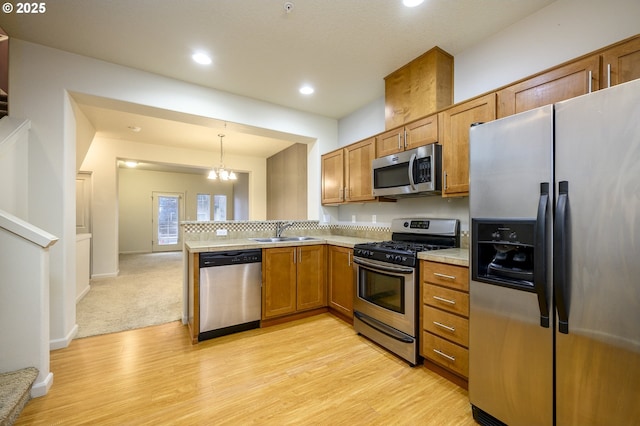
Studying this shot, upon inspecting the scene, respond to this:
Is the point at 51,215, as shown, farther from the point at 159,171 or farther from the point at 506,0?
the point at 159,171

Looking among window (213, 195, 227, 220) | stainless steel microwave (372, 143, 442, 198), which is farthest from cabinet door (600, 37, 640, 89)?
window (213, 195, 227, 220)

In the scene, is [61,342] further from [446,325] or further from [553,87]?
[553,87]

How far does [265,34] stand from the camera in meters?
2.27

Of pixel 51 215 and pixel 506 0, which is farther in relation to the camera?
pixel 51 215

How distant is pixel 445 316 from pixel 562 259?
94cm

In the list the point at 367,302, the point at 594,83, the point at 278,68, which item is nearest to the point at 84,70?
the point at 278,68

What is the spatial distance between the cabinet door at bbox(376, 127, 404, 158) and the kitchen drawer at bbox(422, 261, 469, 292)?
1.29 m

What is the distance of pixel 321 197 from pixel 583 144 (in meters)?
3.11

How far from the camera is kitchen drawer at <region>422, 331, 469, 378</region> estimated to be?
1873 mm

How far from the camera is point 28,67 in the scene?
2.36m

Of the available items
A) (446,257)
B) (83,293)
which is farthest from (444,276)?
(83,293)

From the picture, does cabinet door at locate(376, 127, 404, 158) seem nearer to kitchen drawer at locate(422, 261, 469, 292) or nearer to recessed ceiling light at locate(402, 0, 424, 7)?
recessed ceiling light at locate(402, 0, 424, 7)

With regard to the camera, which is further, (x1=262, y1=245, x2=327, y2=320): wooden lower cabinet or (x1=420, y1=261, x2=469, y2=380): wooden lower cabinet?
(x1=262, y1=245, x2=327, y2=320): wooden lower cabinet

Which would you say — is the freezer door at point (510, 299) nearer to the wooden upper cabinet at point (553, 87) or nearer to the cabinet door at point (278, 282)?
the wooden upper cabinet at point (553, 87)
